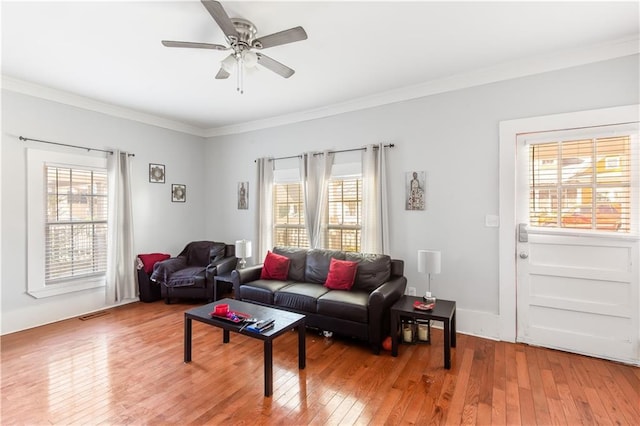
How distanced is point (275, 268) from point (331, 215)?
109cm

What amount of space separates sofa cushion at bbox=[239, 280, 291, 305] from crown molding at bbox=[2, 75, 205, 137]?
307 centimetres

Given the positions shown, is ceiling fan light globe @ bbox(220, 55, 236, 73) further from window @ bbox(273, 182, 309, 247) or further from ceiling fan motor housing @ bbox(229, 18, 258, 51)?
window @ bbox(273, 182, 309, 247)

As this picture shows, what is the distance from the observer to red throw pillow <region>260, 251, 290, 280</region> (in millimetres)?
4043

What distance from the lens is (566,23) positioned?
96.5 inches

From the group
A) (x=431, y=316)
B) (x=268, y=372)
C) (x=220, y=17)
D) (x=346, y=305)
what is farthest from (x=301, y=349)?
(x=220, y=17)

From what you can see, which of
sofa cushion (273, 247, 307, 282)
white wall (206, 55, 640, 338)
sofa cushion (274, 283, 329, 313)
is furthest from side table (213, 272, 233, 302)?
white wall (206, 55, 640, 338)

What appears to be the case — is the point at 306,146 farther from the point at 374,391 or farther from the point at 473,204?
the point at 374,391

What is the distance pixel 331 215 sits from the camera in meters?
4.40

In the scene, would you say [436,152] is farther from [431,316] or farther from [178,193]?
[178,193]

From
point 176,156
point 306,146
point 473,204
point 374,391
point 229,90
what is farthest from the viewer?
point 176,156

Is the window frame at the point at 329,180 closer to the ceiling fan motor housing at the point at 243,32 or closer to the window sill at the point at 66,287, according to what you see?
the ceiling fan motor housing at the point at 243,32

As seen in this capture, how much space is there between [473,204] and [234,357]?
296 centimetres

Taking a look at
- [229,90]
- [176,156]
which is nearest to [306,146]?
[229,90]

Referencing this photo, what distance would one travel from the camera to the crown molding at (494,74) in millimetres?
2771
